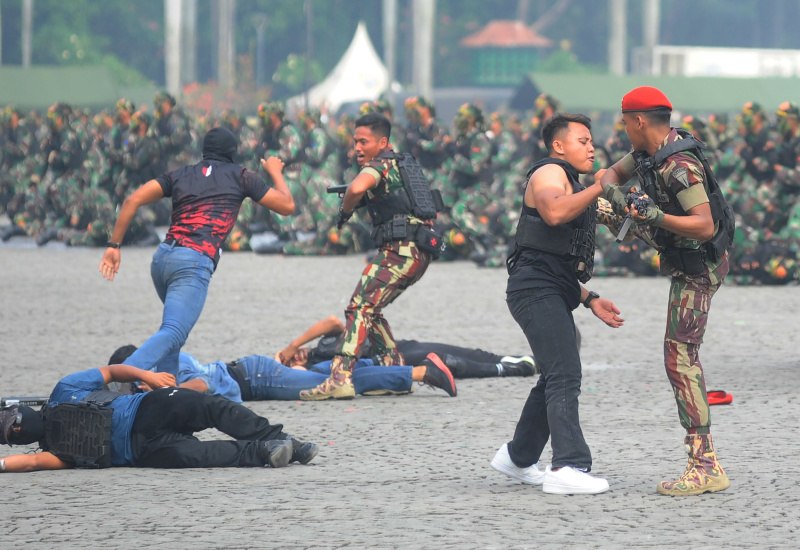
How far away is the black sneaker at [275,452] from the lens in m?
6.42

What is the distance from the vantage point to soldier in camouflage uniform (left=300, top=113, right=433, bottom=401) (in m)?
8.51

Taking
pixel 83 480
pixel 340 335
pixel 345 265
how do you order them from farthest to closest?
pixel 345 265 → pixel 340 335 → pixel 83 480

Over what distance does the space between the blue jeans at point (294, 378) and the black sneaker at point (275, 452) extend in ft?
6.43

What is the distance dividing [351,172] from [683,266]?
1512 centimetres

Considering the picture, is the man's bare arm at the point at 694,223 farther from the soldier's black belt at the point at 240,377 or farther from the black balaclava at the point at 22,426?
the soldier's black belt at the point at 240,377

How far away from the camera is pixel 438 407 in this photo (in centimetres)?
827

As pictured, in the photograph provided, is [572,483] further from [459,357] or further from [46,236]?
[46,236]

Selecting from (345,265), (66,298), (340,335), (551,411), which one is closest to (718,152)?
(345,265)

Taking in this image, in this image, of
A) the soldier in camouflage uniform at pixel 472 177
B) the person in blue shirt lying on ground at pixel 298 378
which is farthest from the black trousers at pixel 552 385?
the soldier in camouflage uniform at pixel 472 177

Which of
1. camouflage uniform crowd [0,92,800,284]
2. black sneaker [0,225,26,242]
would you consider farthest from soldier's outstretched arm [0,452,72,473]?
black sneaker [0,225,26,242]

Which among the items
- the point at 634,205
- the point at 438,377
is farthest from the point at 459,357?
the point at 634,205

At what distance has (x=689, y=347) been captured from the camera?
19.1ft

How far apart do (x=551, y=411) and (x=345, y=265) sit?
493 inches

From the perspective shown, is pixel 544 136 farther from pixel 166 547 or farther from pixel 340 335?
pixel 340 335
